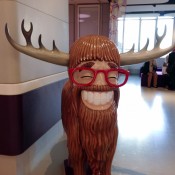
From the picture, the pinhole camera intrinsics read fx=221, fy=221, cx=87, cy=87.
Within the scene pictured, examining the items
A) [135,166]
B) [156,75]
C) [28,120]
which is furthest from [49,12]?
[156,75]

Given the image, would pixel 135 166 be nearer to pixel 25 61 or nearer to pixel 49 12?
pixel 25 61

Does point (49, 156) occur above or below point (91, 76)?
below

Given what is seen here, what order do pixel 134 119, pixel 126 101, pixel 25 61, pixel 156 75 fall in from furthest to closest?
pixel 156 75 < pixel 126 101 < pixel 134 119 < pixel 25 61

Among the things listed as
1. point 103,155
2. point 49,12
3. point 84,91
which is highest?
point 49,12

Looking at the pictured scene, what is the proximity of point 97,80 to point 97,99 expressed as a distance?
0.11 m

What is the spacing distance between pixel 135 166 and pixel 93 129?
0.97m

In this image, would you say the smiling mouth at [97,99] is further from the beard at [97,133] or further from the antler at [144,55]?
the antler at [144,55]

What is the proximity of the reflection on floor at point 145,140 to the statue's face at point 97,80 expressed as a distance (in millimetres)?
913

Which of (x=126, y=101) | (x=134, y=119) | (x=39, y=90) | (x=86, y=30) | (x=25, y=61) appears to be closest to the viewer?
(x=25, y=61)

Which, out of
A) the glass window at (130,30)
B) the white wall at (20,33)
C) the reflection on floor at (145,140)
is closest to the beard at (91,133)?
the white wall at (20,33)

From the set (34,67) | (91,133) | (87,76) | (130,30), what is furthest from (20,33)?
(130,30)

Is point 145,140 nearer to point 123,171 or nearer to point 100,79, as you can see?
point 123,171

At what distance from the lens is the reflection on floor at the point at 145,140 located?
2.01m

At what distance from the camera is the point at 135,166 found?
79.4 inches
